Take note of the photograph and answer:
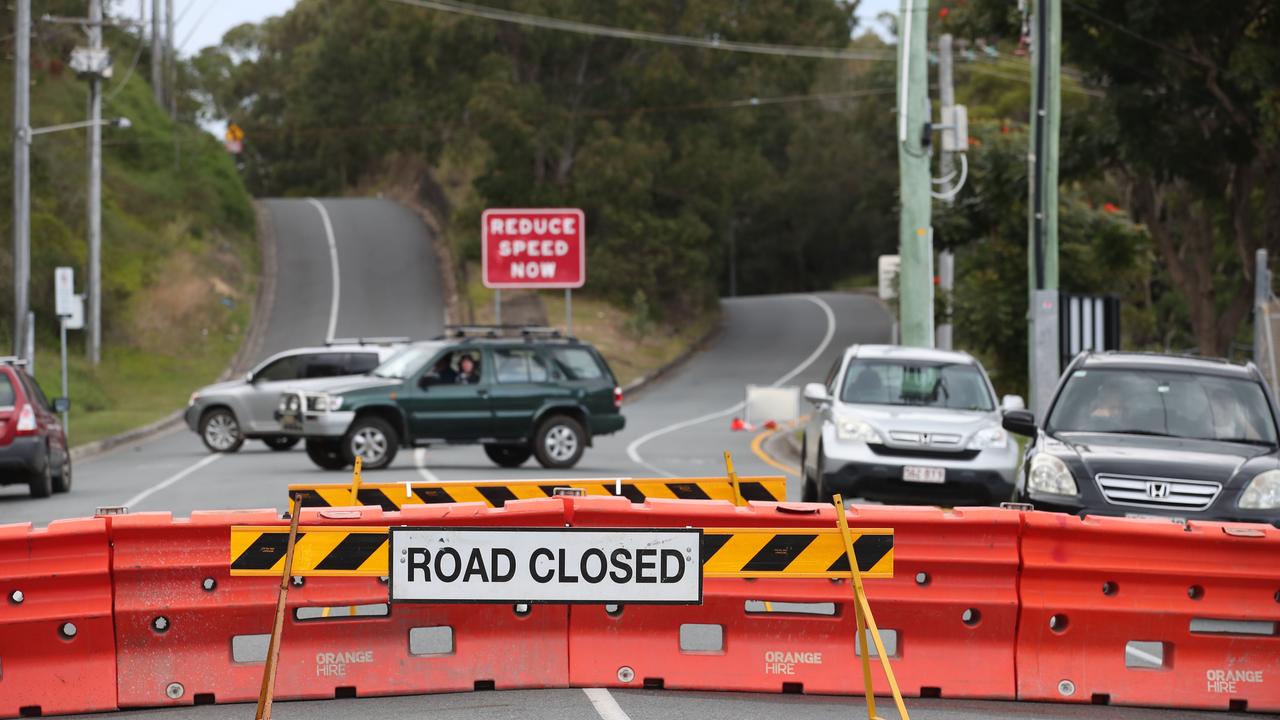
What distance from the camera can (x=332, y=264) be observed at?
201ft

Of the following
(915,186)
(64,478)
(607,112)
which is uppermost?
(607,112)

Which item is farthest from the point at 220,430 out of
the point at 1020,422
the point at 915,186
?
the point at 1020,422

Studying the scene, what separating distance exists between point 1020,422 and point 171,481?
12.3 m

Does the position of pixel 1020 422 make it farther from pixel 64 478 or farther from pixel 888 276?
pixel 888 276

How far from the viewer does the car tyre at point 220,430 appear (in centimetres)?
2891

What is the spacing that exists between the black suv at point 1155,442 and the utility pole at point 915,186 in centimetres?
1064

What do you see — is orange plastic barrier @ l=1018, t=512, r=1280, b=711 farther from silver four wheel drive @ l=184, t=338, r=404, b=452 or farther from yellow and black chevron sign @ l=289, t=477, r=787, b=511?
silver four wheel drive @ l=184, t=338, r=404, b=452

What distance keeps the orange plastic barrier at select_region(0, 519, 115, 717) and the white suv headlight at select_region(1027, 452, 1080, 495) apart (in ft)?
23.0

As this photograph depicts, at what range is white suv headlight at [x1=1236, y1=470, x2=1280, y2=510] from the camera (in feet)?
40.2

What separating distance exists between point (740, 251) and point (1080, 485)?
92587mm

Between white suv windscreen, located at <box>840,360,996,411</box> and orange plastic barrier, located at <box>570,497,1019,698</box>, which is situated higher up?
white suv windscreen, located at <box>840,360,996,411</box>

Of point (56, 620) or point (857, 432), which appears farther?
point (857, 432)

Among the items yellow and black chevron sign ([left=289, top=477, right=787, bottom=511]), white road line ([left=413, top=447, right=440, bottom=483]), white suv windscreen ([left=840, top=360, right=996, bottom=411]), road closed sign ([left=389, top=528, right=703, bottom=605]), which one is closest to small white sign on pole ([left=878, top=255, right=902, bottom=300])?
white road line ([left=413, top=447, right=440, bottom=483])

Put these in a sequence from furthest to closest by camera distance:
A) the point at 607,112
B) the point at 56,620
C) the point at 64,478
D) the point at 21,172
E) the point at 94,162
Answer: the point at 607,112 < the point at 94,162 < the point at 21,172 < the point at 64,478 < the point at 56,620
